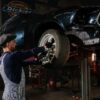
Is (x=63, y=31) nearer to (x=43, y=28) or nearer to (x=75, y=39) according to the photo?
(x=75, y=39)

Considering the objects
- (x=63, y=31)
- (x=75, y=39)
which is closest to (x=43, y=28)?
(x=63, y=31)

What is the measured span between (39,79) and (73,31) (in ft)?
21.9

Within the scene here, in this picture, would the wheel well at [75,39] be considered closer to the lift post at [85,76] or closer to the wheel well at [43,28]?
the wheel well at [43,28]

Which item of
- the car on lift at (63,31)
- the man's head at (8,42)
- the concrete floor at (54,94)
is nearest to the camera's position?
the man's head at (8,42)

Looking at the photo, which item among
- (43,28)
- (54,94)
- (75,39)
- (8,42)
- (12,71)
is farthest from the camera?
(54,94)

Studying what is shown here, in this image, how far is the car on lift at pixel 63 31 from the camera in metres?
4.77

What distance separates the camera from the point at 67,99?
31.3ft

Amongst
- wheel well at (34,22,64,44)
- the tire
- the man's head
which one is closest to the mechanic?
the man's head

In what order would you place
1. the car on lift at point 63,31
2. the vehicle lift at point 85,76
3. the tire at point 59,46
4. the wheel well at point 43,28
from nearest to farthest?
the car on lift at point 63,31, the tire at point 59,46, the wheel well at point 43,28, the vehicle lift at point 85,76

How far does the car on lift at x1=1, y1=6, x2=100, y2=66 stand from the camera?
477 cm

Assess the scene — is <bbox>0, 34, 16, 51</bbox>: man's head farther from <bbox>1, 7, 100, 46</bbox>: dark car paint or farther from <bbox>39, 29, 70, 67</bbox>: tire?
<bbox>1, 7, 100, 46</bbox>: dark car paint

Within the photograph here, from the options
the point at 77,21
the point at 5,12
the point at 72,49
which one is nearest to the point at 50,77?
the point at 5,12

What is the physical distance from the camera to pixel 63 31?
508 centimetres

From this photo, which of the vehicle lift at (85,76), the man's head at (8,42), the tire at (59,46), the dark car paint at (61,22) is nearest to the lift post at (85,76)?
the vehicle lift at (85,76)
